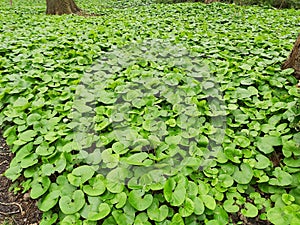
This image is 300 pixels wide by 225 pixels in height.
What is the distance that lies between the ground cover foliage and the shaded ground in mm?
95

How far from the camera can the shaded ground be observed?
5.03ft

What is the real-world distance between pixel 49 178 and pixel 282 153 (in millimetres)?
1447

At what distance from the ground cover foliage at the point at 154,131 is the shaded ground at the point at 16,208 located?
95 mm

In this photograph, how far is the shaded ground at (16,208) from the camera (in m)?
1.53

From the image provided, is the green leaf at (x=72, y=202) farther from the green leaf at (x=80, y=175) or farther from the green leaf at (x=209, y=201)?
the green leaf at (x=209, y=201)

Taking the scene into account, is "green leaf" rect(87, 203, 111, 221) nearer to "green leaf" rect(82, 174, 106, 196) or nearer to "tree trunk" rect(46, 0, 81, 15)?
"green leaf" rect(82, 174, 106, 196)

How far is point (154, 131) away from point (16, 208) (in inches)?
37.1

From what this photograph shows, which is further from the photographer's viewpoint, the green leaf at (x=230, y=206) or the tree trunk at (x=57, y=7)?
the tree trunk at (x=57, y=7)

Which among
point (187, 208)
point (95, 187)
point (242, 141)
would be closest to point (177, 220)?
point (187, 208)

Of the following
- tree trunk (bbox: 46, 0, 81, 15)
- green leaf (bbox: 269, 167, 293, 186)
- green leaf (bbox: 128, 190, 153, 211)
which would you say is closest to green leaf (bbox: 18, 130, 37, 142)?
green leaf (bbox: 128, 190, 153, 211)

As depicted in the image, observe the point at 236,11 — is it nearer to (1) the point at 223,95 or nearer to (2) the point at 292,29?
(2) the point at 292,29

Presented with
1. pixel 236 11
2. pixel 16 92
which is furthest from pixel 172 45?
pixel 236 11

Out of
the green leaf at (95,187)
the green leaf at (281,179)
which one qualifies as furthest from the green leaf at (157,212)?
the green leaf at (281,179)

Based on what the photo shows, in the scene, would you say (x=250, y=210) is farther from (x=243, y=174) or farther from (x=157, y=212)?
(x=157, y=212)
